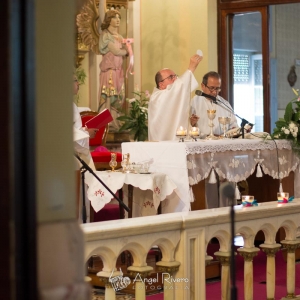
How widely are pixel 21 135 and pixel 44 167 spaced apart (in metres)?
0.16

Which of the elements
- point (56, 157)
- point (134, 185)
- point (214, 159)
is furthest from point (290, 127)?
point (56, 157)

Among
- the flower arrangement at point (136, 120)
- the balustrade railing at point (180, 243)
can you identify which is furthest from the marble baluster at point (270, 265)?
the flower arrangement at point (136, 120)

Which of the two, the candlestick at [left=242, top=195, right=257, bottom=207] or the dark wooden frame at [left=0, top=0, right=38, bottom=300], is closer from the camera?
the dark wooden frame at [left=0, top=0, right=38, bottom=300]

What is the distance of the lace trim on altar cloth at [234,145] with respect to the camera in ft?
24.3

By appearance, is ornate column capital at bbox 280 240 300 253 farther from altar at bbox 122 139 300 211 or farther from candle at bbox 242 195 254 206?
altar at bbox 122 139 300 211

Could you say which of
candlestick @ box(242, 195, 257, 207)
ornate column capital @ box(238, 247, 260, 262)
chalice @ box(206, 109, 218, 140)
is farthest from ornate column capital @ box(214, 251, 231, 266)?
chalice @ box(206, 109, 218, 140)

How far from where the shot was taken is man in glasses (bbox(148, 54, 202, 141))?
27.8 ft

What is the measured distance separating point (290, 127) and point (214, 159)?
1.25 meters

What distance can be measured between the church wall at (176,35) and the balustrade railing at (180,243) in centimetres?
802

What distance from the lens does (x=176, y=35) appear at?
13180 mm

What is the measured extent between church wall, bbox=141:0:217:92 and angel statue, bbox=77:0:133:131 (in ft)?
3.28

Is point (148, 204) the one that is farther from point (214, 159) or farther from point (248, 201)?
point (248, 201)

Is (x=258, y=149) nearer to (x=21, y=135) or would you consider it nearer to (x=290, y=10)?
(x=21, y=135)

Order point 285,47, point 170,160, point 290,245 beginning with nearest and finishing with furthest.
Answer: point 290,245
point 170,160
point 285,47
